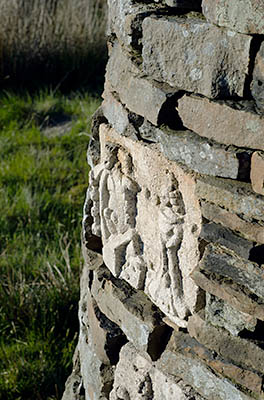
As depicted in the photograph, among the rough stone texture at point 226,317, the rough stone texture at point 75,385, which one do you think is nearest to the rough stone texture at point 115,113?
the rough stone texture at point 226,317

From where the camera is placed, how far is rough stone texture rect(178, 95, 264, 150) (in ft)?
5.73

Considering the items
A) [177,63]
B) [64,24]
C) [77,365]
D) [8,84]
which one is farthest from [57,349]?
[64,24]

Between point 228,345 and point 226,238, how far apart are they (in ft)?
1.08

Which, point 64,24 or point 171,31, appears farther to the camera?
point 64,24

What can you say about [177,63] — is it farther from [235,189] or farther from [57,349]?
[57,349]

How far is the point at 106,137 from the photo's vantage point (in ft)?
7.52

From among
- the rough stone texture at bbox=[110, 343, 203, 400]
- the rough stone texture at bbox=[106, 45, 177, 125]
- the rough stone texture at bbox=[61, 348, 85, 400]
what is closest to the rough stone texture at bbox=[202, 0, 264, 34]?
the rough stone texture at bbox=[106, 45, 177, 125]

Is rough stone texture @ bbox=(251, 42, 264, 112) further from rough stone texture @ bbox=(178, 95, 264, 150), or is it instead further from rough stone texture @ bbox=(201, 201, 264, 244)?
rough stone texture @ bbox=(201, 201, 264, 244)

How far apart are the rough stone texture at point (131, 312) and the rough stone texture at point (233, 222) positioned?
485 millimetres

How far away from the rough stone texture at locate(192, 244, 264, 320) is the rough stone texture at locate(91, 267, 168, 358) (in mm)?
333

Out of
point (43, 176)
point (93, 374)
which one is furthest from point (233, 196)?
Result: point (43, 176)

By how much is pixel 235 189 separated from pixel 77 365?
151 centimetres

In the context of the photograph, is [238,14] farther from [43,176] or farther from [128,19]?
[43,176]

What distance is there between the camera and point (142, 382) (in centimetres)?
230
